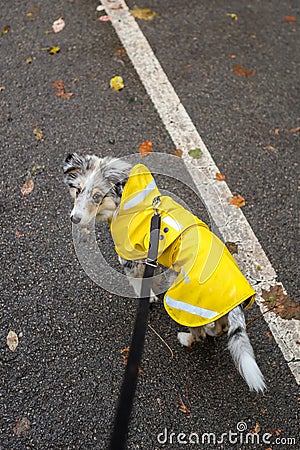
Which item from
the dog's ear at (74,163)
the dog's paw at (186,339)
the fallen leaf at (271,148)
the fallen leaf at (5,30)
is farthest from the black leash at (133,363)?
the fallen leaf at (5,30)

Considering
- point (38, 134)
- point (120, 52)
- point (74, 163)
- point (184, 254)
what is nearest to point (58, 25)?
point (120, 52)

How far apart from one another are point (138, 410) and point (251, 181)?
189 centimetres

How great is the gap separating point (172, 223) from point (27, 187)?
1.45 metres

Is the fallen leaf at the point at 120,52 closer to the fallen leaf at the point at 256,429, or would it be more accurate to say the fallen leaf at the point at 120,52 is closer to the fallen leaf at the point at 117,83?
the fallen leaf at the point at 117,83

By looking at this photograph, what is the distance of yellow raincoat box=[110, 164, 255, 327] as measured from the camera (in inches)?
103

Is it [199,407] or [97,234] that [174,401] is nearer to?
[199,407]

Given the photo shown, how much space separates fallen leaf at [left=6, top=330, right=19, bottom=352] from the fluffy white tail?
1.28 meters

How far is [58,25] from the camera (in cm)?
481

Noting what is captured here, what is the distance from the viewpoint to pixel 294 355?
119 inches

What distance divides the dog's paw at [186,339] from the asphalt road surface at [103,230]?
0.06 metres

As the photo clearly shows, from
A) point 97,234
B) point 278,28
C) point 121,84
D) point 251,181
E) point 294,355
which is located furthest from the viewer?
point 278,28

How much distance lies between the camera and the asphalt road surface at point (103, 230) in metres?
2.82

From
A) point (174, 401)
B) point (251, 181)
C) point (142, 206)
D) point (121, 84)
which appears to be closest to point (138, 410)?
point (174, 401)

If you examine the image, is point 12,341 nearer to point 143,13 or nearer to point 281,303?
point 281,303
